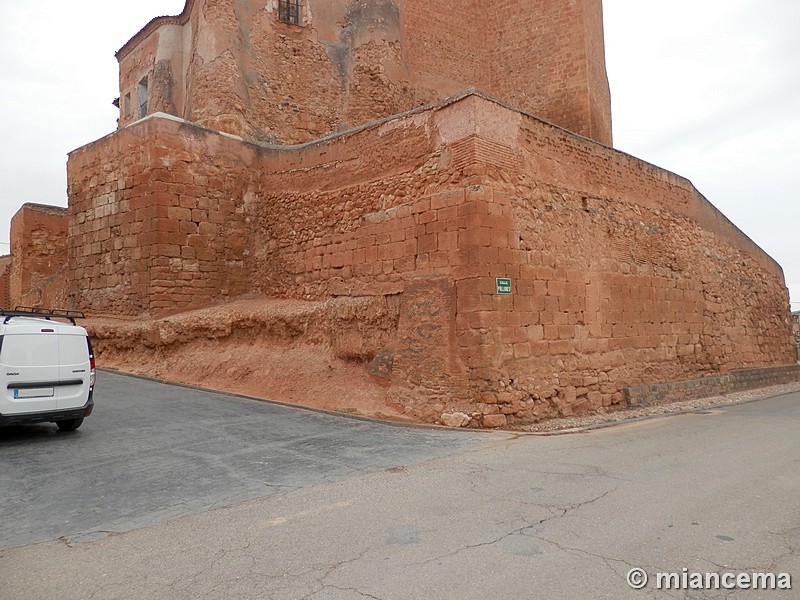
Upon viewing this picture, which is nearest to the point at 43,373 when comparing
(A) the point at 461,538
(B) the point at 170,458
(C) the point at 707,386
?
(B) the point at 170,458

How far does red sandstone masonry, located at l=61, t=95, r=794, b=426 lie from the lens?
9.59 metres

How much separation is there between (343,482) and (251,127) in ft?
44.7

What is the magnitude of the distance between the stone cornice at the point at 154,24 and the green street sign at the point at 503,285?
15.0 metres

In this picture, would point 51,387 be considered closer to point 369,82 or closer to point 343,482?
point 343,482

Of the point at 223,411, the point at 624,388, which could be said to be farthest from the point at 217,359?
the point at 624,388

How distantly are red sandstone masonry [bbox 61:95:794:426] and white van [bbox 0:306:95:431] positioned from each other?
4.66m

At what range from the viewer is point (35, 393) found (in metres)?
7.70

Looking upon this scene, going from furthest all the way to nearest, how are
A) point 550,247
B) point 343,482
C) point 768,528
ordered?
1. point 550,247
2. point 343,482
3. point 768,528

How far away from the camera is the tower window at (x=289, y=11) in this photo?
60.5ft

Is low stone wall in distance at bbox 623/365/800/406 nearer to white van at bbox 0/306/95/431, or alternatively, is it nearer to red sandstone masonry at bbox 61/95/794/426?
red sandstone masonry at bbox 61/95/794/426

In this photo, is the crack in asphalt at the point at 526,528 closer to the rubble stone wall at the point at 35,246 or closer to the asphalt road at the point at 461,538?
the asphalt road at the point at 461,538

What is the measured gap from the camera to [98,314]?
47.1ft

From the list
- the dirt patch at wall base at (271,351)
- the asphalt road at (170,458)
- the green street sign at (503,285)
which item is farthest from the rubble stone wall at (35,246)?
the green street sign at (503,285)

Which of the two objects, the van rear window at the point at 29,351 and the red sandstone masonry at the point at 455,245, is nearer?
the van rear window at the point at 29,351
